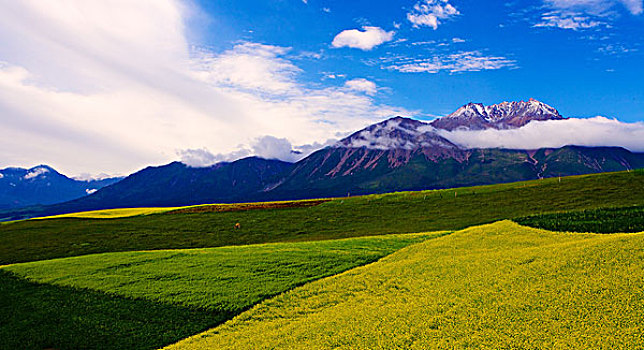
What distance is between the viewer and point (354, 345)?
1447 centimetres

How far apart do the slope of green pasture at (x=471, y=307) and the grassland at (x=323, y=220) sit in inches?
1278

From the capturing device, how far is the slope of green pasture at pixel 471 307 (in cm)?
1274

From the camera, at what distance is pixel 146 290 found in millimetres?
26641

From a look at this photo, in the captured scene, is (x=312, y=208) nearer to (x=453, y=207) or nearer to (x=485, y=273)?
(x=453, y=207)

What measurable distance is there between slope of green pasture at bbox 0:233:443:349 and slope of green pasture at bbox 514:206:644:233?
1280cm

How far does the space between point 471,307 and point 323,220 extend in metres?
54.9

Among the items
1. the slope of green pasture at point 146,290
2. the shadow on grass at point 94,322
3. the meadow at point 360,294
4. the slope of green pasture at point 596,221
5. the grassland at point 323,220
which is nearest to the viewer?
the meadow at point 360,294

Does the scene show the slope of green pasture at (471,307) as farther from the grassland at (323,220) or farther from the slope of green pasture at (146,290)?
the grassland at (323,220)

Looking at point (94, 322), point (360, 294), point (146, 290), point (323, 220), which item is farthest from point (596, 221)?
point (323, 220)

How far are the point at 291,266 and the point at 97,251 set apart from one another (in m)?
40.1

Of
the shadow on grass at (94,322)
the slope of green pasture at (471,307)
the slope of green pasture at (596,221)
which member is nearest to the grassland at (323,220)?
the slope of green pasture at (596,221)

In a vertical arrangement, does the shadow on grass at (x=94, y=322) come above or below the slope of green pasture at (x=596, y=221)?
below

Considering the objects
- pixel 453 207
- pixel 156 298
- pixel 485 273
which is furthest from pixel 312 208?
pixel 485 273

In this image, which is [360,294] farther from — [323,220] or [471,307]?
[323,220]
